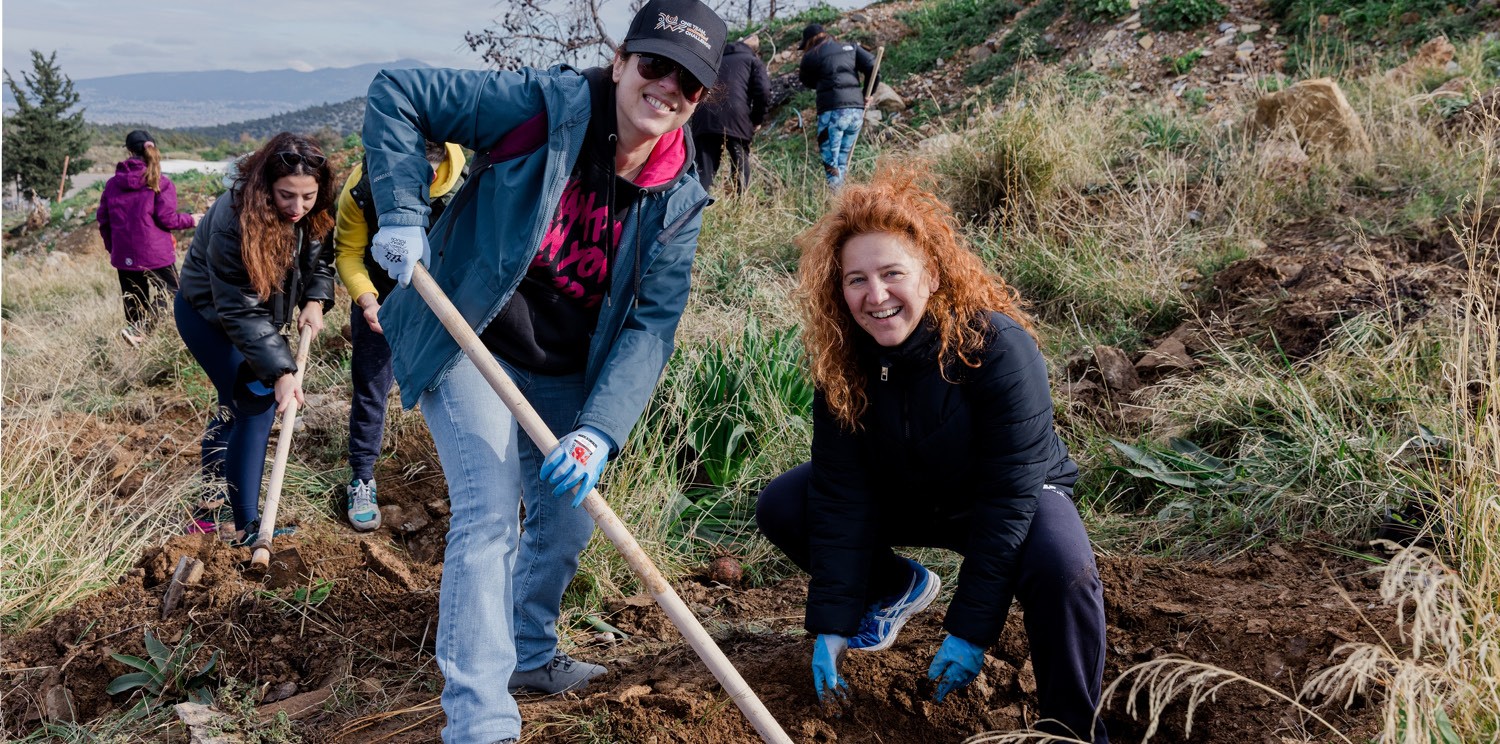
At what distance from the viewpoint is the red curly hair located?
2.35 m

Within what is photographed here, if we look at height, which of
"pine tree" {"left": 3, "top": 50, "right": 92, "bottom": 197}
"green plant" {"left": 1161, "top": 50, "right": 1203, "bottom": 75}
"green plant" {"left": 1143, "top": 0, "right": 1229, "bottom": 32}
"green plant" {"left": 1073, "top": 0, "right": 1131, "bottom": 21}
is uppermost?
"green plant" {"left": 1073, "top": 0, "right": 1131, "bottom": 21}

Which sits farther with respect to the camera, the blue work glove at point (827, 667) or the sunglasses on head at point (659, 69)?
the blue work glove at point (827, 667)

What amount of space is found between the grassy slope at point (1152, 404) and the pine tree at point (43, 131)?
33.8 metres

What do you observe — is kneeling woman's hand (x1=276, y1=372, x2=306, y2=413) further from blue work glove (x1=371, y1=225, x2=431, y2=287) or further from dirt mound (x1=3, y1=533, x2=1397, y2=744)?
blue work glove (x1=371, y1=225, x2=431, y2=287)

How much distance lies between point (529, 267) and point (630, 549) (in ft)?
2.34

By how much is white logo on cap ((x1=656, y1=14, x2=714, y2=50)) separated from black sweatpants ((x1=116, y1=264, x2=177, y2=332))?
6046 mm

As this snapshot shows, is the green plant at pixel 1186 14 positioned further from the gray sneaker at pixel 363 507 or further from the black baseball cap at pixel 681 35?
the black baseball cap at pixel 681 35

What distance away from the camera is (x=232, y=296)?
370 centimetres

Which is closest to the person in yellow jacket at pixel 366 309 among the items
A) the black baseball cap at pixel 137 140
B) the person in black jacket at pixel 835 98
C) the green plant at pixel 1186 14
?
the black baseball cap at pixel 137 140

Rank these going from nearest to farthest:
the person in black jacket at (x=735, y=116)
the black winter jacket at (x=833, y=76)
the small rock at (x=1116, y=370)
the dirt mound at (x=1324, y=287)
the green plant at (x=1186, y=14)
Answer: the dirt mound at (x=1324, y=287)
the small rock at (x=1116, y=370)
the person in black jacket at (x=735, y=116)
the black winter jacket at (x=833, y=76)
the green plant at (x=1186, y=14)

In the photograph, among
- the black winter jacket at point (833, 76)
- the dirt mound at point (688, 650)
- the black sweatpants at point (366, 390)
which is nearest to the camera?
the dirt mound at point (688, 650)

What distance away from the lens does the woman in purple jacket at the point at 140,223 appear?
7457mm

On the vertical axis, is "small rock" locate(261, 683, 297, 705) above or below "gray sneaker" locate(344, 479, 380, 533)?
below

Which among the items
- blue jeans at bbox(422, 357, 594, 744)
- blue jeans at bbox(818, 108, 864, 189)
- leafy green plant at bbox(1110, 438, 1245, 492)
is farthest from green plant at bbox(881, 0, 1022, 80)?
blue jeans at bbox(422, 357, 594, 744)
